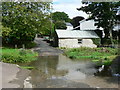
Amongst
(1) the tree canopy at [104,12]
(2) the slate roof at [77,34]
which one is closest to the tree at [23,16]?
(2) the slate roof at [77,34]

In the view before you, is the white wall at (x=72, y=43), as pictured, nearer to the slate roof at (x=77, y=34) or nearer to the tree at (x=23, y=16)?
the slate roof at (x=77, y=34)

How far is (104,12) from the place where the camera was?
73.6 feet

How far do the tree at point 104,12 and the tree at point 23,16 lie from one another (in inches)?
235

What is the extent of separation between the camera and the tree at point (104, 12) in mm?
22297

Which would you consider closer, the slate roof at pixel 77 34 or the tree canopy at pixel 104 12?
the tree canopy at pixel 104 12

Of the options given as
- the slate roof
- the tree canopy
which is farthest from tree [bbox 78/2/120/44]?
the slate roof

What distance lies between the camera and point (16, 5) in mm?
20516

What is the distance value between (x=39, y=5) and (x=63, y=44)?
597cm

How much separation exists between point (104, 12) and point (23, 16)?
10.3m

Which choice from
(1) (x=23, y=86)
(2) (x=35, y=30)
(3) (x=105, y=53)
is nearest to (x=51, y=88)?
(1) (x=23, y=86)

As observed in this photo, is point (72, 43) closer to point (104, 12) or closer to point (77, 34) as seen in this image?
point (77, 34)

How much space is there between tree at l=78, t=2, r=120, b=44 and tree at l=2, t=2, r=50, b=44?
597 centimetres

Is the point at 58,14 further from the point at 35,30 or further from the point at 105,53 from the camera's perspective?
the point at 105,53

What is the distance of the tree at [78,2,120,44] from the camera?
22297 millimetres
